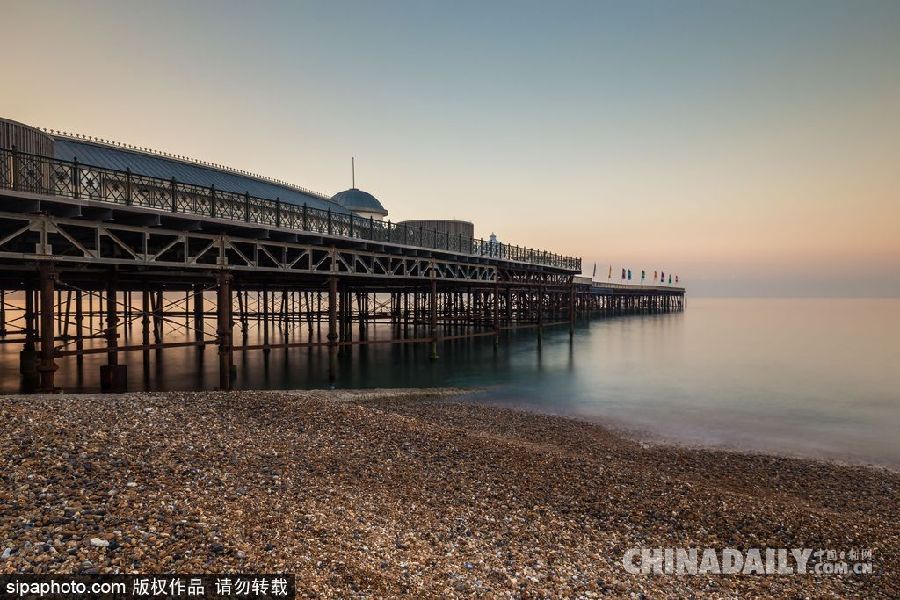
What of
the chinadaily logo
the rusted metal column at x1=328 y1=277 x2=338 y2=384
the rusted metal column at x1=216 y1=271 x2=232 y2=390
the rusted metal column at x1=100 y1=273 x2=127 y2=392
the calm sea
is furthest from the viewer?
the rusted metal column at x1=328 y1=277 x2=338 y2=384

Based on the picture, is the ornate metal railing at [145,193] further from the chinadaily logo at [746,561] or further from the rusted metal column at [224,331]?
A: the chinadaily logo at [746,561]

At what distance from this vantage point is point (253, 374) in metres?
27.4

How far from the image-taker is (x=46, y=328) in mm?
14242

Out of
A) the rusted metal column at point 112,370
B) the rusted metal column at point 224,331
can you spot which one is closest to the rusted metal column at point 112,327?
the rusted metal column at point 112,370

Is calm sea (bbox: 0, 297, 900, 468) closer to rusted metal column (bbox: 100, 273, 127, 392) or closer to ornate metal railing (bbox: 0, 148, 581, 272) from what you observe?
rusted metal column (bbox: 100, 273, 127, 392)

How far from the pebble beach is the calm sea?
593cm

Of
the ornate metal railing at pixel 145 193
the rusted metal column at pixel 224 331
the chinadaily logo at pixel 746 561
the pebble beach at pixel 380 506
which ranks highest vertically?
the ornate metal railing at pixel 145 193

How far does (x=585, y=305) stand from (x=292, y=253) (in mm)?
75359

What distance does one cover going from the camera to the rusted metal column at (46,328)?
46.5 ft

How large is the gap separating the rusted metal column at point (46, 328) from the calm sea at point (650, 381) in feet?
27.8

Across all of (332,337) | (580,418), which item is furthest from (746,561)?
(332,337)

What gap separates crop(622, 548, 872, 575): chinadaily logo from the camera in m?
6.93

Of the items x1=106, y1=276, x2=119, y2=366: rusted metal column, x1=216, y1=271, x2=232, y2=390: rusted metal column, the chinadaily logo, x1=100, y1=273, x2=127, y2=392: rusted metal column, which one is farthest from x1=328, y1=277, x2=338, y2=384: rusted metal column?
the chinadaily logo

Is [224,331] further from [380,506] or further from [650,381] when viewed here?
[650,381]
